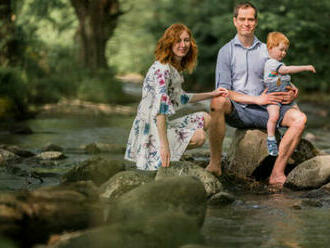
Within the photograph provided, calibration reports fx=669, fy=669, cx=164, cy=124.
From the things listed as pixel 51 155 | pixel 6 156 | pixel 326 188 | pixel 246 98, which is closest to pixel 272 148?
pixel 246 98

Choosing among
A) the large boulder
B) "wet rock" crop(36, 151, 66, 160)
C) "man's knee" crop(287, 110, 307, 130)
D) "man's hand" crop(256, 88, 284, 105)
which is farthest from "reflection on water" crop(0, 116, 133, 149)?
"man's knee" crop(287, 110, 307, 130)

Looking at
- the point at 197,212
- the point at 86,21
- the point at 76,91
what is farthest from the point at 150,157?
the point at 86,21

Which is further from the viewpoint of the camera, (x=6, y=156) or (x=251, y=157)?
(x=6, y=156)

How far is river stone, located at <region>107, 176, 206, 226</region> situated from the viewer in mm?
4855

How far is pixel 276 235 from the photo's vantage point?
201 inches

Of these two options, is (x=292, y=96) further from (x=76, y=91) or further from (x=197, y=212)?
(x=76, y=91)

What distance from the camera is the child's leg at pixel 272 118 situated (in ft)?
23.5

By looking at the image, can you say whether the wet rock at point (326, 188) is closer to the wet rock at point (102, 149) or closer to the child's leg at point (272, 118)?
the child's leg at point (272, 118)

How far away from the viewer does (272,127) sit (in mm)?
7195

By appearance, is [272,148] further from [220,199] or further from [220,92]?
[220,199]

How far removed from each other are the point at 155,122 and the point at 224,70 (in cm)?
124

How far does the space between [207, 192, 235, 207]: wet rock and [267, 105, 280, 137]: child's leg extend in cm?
113

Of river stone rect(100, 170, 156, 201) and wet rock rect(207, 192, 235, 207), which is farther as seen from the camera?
wet rock rect(207, 192, 235, 207)

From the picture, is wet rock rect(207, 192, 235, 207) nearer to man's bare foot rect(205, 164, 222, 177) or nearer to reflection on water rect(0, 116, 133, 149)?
man's bare foot rect(205, 164, 222, 177)
